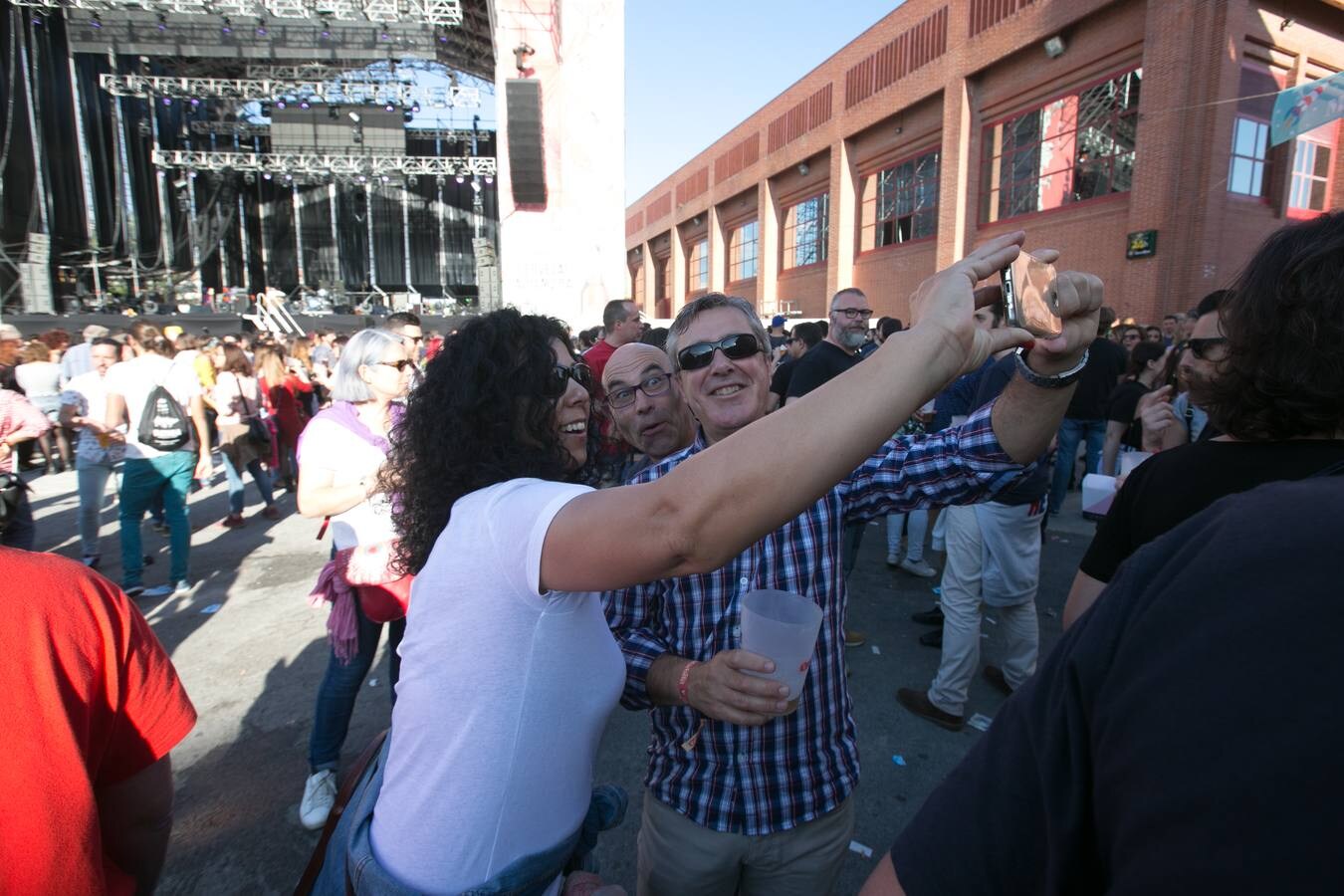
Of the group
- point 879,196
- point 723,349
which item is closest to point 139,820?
point 723,349

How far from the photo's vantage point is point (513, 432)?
1290 millimetres

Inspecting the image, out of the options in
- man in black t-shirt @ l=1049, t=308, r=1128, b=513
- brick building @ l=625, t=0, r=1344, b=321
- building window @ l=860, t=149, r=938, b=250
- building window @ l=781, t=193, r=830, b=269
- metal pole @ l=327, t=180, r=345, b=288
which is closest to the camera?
man in black t-shirt @ l=1049, t=308, r=1128, b=513

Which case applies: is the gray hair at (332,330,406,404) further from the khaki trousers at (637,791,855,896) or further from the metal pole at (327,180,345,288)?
the metal pole at (327,180,345,288)

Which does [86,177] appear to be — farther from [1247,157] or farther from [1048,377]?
[1247,157]

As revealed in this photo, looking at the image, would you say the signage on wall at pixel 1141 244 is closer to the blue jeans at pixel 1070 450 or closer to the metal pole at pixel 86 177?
the blue jeans at pixel 1070 450

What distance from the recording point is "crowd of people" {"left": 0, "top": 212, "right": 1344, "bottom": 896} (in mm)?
476

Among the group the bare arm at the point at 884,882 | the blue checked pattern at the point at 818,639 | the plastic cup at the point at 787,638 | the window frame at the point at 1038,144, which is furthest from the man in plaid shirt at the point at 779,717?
the window frame at the point at 1038,144

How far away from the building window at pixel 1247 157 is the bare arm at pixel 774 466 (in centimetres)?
1704

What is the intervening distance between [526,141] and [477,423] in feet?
43.2

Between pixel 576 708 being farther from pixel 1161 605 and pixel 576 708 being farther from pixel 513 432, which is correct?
pixel 1161 605

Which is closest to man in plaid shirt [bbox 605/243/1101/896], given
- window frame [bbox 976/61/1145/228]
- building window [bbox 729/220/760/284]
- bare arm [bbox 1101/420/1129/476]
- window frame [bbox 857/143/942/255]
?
bare arm [bbox 1101/420/1129/476]

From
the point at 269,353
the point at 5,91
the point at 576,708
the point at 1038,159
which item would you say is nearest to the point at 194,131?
the point at 5,91

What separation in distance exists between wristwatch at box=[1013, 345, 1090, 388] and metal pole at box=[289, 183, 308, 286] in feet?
107

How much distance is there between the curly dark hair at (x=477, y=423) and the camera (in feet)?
4.17
